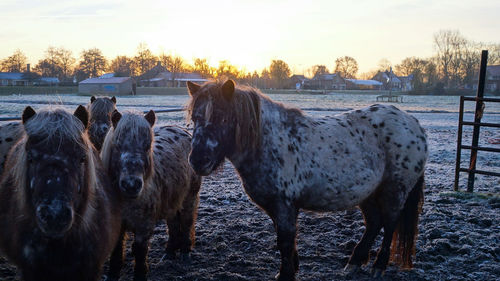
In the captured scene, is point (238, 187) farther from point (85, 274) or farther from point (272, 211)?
point (85, 274)

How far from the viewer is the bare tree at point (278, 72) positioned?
7400 cm

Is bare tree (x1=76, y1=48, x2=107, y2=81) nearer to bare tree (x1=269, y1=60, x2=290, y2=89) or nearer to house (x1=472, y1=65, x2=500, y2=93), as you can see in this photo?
bare tree (x1=269, y1=60, x2=290, y2=89)

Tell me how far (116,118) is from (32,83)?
8306 centimetres

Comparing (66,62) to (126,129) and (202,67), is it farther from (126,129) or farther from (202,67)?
(126,129)

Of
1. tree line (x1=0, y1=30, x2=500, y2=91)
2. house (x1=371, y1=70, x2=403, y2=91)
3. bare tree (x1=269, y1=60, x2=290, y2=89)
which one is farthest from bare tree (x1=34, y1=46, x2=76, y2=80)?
house (x1=371, y1=70, x2=403, y2=91)

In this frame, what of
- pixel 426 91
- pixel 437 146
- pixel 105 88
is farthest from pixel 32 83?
pixel 437 146

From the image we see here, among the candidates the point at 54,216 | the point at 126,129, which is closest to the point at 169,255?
the point at 126,129

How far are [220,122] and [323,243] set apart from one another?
2446 millimetres

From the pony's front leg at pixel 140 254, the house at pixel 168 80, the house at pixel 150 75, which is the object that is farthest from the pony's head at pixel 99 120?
the house at pixel 150 75

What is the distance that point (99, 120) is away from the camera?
482 centimetres

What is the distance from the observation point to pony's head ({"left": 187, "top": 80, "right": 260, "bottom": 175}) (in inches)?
123

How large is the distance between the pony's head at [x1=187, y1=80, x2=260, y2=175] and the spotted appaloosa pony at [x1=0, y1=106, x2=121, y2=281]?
2.89 feet

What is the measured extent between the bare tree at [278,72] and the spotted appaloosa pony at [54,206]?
73.0 meters

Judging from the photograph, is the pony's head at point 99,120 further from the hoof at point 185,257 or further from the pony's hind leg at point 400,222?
the pony's hind leg at point 400,222
